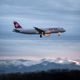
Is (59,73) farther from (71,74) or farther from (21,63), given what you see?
(21,63)

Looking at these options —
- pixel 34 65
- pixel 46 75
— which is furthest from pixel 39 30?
pixel 46 75

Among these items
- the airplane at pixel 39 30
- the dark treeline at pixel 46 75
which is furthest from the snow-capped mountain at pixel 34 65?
the airplane at pixel 39 30

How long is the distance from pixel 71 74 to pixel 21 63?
2.15 ft

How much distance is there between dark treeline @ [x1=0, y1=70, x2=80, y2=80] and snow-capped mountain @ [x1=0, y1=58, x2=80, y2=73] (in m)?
0.06

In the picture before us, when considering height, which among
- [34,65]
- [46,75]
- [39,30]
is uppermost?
[39,30]

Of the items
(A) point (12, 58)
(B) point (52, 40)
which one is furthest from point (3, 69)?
(B) point (52, 40)

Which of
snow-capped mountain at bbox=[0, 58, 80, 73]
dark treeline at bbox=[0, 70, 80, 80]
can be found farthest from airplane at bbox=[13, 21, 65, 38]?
dark treeline at bbox=[0, 70, 80, 80]

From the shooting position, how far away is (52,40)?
181 inches

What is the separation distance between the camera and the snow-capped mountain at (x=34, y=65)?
4.47m

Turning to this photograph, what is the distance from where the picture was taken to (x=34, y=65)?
4531mm

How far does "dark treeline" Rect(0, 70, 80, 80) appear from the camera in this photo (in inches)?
172

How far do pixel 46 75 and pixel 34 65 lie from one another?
0.69 ft

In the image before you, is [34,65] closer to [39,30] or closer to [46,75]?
[46,75]

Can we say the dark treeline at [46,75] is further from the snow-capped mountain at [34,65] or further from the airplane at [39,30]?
the airplane at [39,30]
